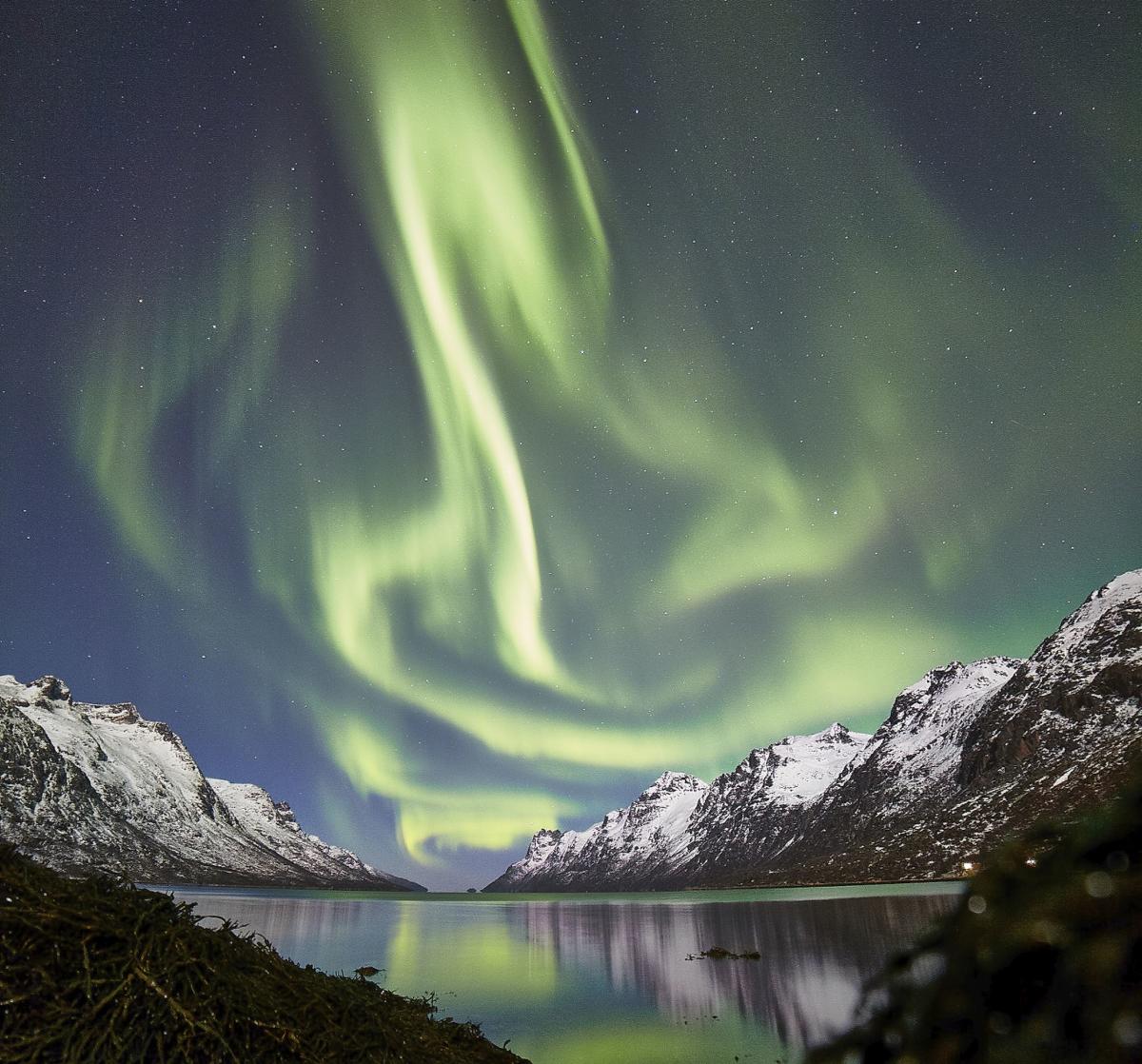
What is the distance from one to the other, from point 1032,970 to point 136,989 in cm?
357

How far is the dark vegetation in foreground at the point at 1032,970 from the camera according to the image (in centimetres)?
72

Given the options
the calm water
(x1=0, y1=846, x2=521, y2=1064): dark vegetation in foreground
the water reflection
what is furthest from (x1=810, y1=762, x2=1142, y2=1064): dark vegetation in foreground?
the water reflection

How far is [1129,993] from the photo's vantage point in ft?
2.31

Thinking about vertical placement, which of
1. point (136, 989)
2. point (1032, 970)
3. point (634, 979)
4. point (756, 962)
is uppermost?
point (756, 962)

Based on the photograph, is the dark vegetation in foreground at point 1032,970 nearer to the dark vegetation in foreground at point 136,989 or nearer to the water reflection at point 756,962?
the dark vegetation in foreground at point 136,989

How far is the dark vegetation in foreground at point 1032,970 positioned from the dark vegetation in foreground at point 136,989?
311 centimetres

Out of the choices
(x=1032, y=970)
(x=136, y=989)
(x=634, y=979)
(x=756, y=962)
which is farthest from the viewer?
(x=756, y=962)

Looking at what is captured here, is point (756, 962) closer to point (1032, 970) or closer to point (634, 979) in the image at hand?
point (634, 979)

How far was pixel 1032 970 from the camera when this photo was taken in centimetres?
88

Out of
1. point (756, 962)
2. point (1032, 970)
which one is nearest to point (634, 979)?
point (756, 962)

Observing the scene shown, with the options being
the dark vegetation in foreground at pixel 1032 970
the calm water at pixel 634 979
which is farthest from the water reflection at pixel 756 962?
the dark vegetation in foreground at pixel 1032 970

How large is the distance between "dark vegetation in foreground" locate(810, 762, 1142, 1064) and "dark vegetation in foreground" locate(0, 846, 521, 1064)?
311 centimetres

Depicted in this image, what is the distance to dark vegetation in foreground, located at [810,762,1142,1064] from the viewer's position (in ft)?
2.36

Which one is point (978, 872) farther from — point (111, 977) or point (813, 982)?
point (813, 982)
